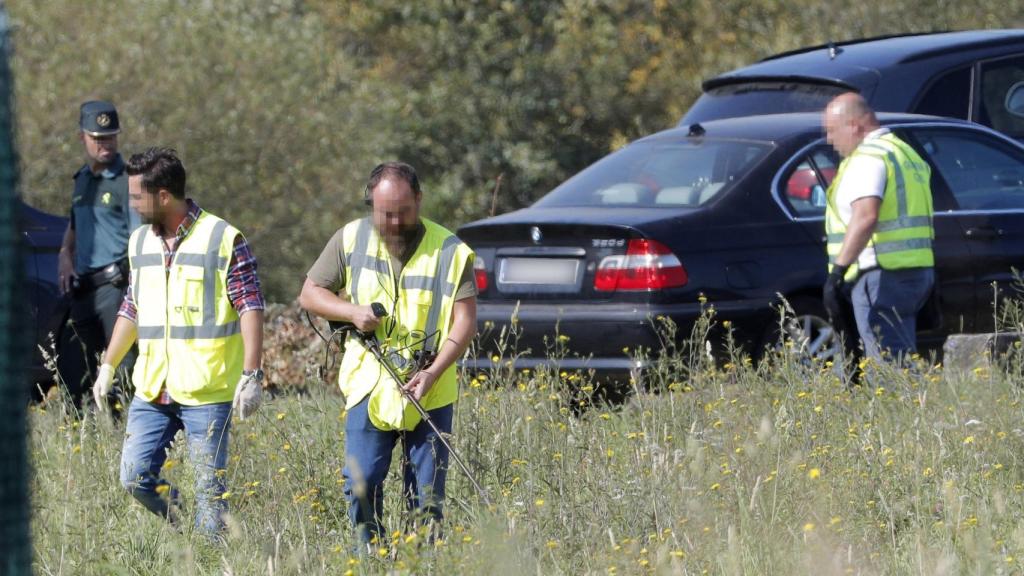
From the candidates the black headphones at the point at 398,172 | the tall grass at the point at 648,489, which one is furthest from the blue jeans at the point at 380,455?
the black headphones at the point at 398,172

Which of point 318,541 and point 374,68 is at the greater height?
point 374,68

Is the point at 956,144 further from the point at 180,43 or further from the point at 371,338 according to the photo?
the point at 180,43

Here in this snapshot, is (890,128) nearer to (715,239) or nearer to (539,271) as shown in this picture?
(715,239)

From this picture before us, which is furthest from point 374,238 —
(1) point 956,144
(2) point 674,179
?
(1) point 956,144

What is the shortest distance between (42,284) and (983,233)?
16.7 feet

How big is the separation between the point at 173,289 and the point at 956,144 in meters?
4.72

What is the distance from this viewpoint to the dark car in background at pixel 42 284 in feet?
29.0

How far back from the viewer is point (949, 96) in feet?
34.1

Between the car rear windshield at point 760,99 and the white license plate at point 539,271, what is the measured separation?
95.4 inches

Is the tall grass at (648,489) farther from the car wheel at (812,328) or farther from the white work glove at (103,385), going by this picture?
the car wheel at (812,328)

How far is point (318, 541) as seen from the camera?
5207mm

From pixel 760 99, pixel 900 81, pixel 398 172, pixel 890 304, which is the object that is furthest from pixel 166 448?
pixel 900 81

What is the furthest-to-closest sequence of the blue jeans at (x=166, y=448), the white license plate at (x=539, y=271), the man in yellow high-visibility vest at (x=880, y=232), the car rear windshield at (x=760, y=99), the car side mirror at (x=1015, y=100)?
the car side mirror at (x=1015, y=100)
the car rear windshield at (x=760, y=99)
the white license plate at (x=539, y=271)
the man in yellow high-visibility vest at (x=880, y=232)
the blue jeans at (x=166, y=448)

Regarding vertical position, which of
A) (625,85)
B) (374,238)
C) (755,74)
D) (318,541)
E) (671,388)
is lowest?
(318,541)
